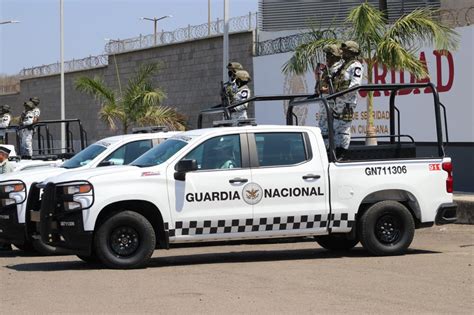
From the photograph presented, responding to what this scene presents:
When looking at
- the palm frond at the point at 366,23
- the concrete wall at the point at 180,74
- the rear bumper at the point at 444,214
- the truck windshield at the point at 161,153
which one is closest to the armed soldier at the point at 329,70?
the rear bumper at the point at 444,214

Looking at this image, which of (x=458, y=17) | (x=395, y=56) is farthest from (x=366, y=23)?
(x=458, y=17)

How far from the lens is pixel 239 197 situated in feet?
37.8

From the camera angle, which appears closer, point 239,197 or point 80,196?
point 80,196

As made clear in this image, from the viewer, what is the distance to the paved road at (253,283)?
8492mm

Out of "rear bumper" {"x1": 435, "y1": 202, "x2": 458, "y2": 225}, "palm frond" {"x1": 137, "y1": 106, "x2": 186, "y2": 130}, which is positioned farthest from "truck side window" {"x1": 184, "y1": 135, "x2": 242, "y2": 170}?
"palm frond" {"x1": 137, "y1": 106, "x2": 186, "y2": 130}

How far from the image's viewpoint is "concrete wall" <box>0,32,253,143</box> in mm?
32125

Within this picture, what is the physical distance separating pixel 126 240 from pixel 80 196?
73 centimetres

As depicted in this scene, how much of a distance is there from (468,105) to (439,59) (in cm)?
140

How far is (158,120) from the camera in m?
29.0

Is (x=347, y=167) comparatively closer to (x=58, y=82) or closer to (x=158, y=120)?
(x=158, y=120)

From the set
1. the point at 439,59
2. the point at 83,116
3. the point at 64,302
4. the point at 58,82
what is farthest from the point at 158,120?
the point at 64,302

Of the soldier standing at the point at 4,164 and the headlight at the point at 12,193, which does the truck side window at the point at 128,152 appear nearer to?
the headlight at the point at 12,193

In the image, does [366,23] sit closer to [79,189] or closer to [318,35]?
[318,35]

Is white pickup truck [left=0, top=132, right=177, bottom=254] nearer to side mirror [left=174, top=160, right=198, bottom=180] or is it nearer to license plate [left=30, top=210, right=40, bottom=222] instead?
license plate [left=30, top=210, right=40, bottom=222]
